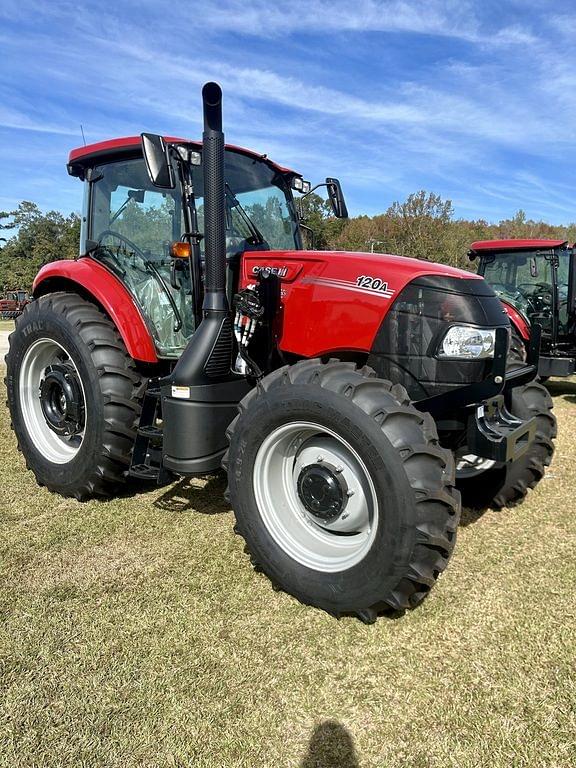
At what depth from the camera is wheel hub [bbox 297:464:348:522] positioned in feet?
8.49

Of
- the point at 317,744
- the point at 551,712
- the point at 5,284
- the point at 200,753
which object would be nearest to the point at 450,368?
the point at 551,712

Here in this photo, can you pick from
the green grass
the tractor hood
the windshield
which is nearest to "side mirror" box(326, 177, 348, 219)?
the windshield

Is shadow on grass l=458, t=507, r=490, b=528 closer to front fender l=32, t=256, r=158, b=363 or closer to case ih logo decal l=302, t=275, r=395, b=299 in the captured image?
case ih logo decal l=302, t=275, r=395, b=299

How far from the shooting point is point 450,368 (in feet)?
8.75

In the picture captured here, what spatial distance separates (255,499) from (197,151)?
208 centimetres

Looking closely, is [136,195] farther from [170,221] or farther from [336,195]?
[336,195]

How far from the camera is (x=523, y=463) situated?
3547 millimetres

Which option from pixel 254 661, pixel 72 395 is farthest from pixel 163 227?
pixel 254 661

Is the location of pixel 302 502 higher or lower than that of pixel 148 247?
lower

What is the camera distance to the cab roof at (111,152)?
3.49 m

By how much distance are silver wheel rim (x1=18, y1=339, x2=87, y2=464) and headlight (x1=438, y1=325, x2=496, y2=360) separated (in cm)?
266

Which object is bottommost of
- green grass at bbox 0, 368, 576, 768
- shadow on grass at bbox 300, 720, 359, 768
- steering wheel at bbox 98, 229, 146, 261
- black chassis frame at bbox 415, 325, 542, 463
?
shadow on grass at bbox 300, 720, 359, 768

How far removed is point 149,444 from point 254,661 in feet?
5.42

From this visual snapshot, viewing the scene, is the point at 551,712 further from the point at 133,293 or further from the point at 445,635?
the point at 133,293
